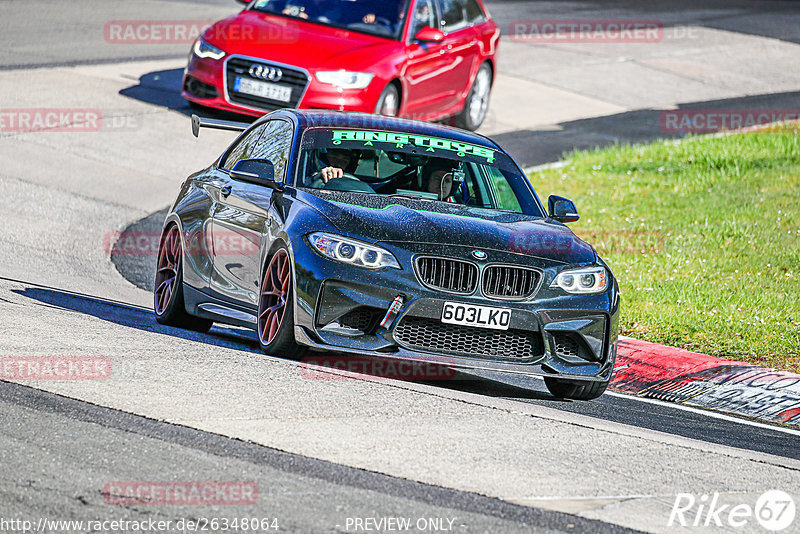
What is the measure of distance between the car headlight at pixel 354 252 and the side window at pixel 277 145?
116 centimetres

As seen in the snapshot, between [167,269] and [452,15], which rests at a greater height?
[452,15]

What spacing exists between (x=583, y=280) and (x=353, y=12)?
9650mm

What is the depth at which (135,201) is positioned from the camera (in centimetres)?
1391

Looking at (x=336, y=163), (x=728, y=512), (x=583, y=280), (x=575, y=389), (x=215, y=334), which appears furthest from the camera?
(x=215, y=334)

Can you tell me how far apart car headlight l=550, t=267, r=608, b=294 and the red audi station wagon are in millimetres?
8181

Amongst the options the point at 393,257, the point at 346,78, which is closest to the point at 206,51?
the point at 346,78

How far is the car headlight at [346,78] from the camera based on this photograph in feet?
51.4

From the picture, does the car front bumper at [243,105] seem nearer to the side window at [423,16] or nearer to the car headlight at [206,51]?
the car headlight at [206,51]

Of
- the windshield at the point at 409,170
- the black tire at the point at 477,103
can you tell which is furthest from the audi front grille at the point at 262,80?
the windshield at the point at 409,170

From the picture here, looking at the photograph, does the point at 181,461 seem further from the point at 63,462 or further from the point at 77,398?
the point at 77,398

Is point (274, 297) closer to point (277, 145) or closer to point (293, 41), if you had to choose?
point (277, 145)

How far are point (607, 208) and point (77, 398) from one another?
31.8ft

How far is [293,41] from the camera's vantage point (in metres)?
16.1

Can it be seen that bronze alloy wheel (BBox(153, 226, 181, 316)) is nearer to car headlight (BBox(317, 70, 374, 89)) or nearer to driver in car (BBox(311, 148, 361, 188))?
driver in car (BBox(311, 148, 361, 188))
